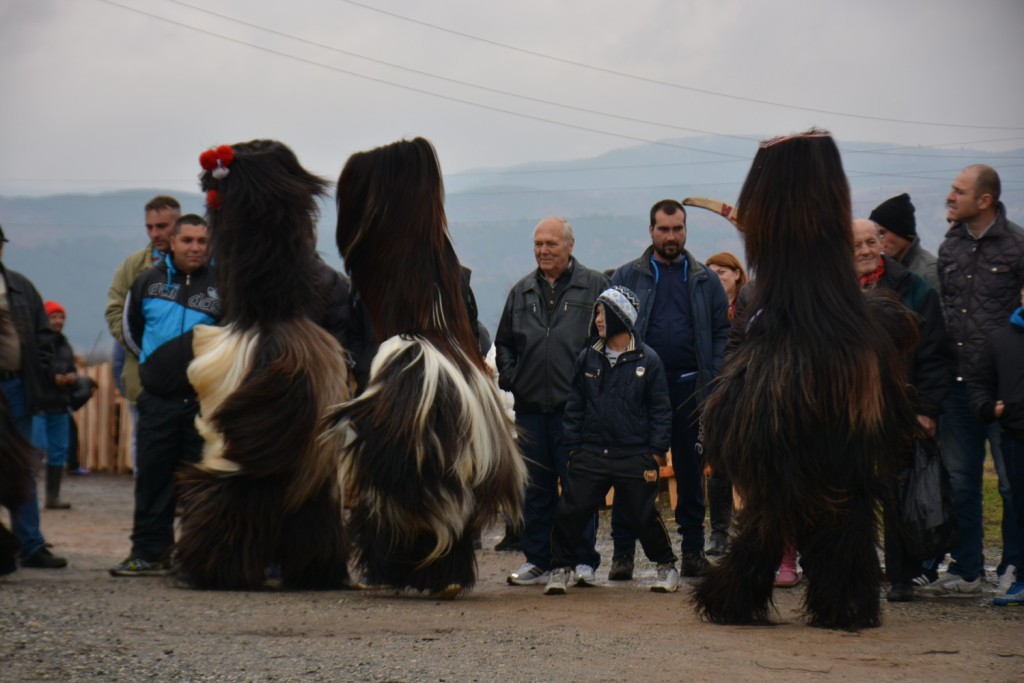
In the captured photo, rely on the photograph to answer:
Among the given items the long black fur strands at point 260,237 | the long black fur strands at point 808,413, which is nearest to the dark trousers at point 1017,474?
the long black fur strands at point 808,413

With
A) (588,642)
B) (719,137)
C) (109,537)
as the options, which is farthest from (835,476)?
(719,137)

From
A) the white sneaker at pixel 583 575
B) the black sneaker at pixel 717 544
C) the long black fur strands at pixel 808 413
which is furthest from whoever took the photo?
the black sneaker at pixel 717 544

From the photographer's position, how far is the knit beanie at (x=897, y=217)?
26.0 ft

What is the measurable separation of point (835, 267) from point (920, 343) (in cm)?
114

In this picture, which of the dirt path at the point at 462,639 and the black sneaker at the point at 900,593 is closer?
the dirt path at the point at 462,639

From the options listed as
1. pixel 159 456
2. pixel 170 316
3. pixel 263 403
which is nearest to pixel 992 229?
pixel 263 403

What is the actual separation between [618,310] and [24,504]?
12.3ft

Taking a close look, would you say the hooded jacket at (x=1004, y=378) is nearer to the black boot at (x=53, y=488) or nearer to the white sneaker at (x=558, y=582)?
the white sneaker at (x=558, y=582)

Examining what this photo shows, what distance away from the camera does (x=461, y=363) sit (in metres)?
7.27

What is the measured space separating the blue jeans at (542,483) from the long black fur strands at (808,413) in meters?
2.15

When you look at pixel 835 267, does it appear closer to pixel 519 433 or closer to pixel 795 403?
pixel 795 403

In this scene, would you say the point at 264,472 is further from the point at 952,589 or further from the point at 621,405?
the point at 952,589

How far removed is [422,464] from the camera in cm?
698

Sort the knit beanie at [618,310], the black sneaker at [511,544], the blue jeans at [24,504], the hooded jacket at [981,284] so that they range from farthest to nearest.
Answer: the black sneaker at [511,544]
the blue jeans at [24,504]
the knit beanie at [618,310]
the hooded jacket at [981,284]
